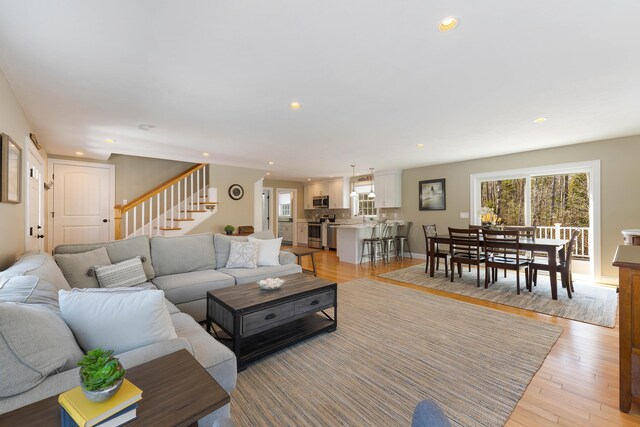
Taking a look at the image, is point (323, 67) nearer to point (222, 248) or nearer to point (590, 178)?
point (222, 248)

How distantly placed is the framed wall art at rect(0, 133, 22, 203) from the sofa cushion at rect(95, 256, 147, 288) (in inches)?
35.4

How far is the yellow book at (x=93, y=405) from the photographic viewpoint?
768 mm

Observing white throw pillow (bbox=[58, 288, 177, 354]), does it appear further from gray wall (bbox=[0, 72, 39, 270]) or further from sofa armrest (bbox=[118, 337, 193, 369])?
gray wall (bbox=[0, 72, 39, 270])

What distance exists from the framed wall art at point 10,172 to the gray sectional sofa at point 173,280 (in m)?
0.53

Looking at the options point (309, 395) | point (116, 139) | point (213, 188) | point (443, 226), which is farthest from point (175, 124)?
point (443, 226)

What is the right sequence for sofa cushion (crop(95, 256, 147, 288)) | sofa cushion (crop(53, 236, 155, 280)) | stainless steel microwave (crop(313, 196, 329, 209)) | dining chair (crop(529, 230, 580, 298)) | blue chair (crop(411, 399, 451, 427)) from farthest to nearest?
stainless steel microwave (crop(313, 196, 329, 209)) < dining chair (crop(529, 230, 580, 298)) < sofa cushion (crop(53, 236, 155, 280)) < sofa cushion (crop(95, 256, 147, 288)) < blue chair (crop(411, 399, 451, 427))

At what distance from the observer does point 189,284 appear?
2.94 meters

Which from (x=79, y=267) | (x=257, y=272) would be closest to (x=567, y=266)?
(x=257, y=272)

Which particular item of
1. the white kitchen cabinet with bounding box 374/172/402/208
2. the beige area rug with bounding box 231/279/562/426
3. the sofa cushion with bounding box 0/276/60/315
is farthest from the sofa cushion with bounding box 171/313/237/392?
the white kitchen cabinet with bounding box 374/172/402/208

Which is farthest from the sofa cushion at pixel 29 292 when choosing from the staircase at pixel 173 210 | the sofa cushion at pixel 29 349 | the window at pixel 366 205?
the window at pixel 366 205

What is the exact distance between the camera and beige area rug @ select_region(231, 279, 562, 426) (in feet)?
5.62

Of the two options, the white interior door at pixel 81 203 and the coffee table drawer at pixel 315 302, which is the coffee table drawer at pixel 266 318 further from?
the white interior door at pixel 81 203

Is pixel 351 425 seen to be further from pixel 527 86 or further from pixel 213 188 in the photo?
pixel 213 188

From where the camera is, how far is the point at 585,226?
16.3ft
